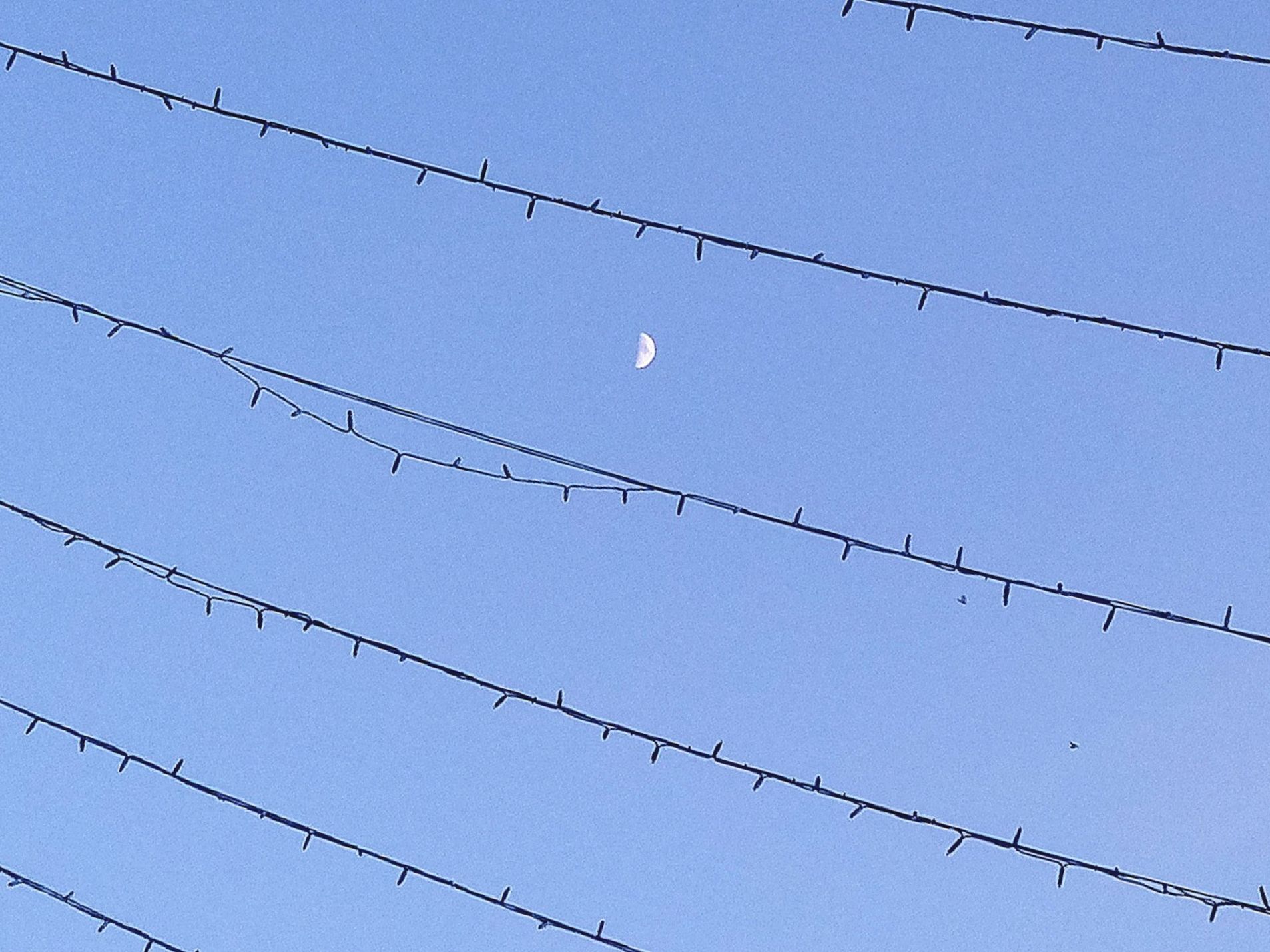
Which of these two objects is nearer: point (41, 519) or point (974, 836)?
point (974, 836)

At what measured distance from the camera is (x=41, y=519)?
288 centimetres

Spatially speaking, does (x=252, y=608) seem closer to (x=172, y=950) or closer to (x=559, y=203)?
(x=172, y=950)

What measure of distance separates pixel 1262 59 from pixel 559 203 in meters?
1.28

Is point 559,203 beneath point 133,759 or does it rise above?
above

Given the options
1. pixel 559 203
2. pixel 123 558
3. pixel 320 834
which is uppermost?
pixel 559 203

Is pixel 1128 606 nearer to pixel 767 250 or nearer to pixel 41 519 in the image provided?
pixel 767 250

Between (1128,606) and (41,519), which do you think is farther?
(41,519)

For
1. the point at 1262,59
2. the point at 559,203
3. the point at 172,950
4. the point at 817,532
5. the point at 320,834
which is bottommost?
the point at 172,950

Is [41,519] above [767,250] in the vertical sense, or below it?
below

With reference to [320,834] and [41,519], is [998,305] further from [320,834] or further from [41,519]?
[41,519]

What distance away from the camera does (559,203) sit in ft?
8.97

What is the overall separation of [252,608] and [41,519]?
469 millimetres

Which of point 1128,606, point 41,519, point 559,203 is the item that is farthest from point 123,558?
point 1128,606

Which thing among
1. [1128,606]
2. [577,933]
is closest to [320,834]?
[577,933]
